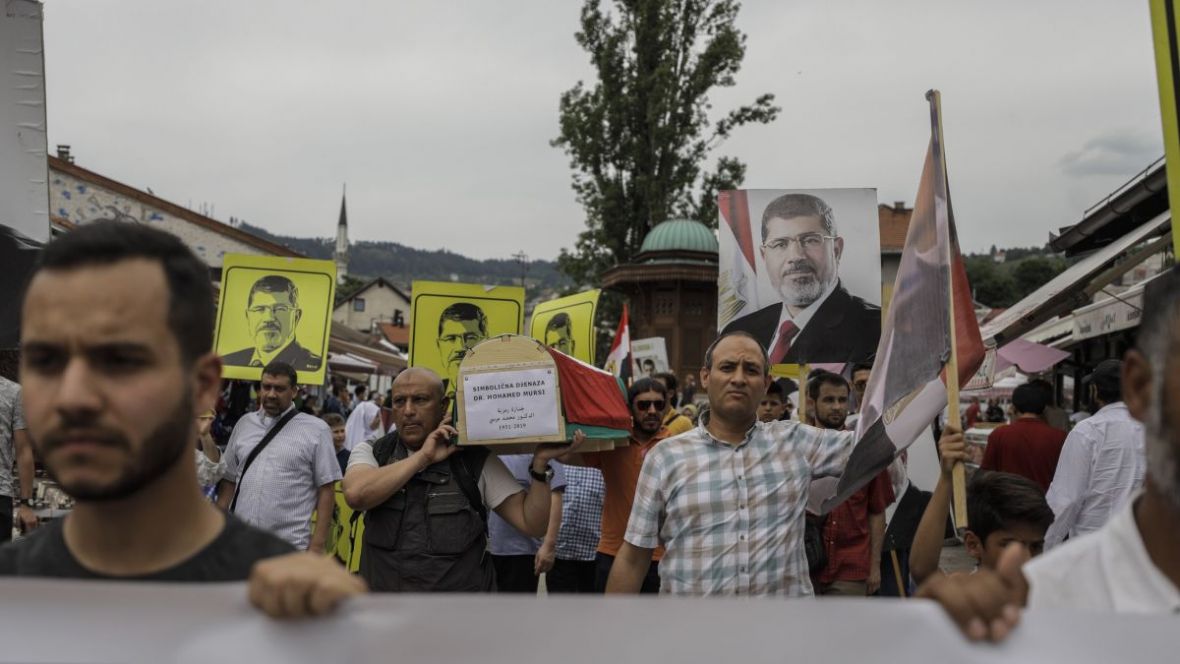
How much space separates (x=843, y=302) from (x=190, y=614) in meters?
4.92

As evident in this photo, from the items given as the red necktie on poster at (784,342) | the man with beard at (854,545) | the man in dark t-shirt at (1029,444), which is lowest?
the man with beard at (854,545)

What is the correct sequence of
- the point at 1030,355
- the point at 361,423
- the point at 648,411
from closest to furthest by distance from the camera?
the point at 648,411 < the point at 361,423 < the point at 1030,355

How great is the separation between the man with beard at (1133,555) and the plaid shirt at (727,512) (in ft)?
6.51

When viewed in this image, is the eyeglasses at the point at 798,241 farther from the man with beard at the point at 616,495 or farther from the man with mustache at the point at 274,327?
the man with mustache at the point at 274,327

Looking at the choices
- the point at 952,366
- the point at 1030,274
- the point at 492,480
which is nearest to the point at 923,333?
the point at 952,366

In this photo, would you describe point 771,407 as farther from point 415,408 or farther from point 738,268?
point 415,408

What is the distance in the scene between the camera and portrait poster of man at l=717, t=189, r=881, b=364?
20.0ft

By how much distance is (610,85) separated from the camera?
98.2 ft

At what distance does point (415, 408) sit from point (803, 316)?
8.12ft

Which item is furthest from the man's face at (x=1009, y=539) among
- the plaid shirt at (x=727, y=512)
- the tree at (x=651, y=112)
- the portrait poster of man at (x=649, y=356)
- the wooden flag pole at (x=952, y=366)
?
the tree at (x=651, y=112)

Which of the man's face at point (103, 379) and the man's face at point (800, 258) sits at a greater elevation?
the man's face at point (800, 258)

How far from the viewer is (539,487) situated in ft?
16.2

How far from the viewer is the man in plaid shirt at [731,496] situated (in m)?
3.80

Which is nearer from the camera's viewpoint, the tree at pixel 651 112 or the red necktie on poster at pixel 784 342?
the red necktie on poster at pixel 784 342
